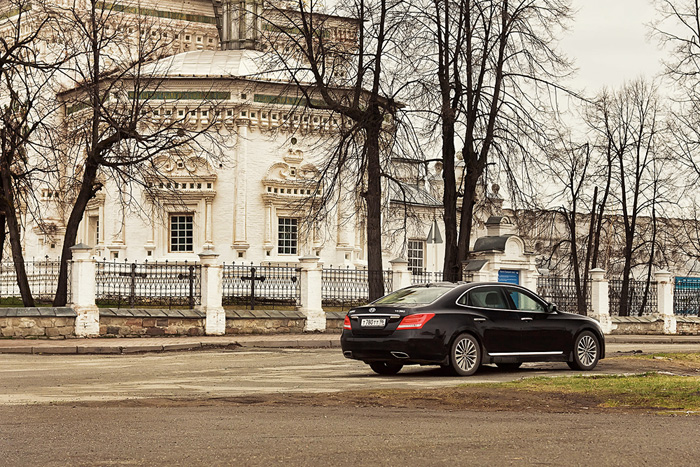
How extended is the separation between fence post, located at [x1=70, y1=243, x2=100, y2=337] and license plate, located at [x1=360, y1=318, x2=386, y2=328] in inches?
464

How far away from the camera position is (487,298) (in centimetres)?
1581

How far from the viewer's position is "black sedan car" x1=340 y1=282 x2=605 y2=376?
1473 cm

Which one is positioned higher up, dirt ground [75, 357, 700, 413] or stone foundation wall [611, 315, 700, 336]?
dirt ground [75, 357, 700, 413]

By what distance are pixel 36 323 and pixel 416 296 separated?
39.7 ft

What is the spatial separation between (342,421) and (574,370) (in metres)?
7.91

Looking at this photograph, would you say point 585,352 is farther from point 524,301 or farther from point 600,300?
point 600,300

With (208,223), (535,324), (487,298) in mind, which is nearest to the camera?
(487,298)

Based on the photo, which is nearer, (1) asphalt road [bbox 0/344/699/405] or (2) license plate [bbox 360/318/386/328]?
(1) asphalt road [bbox 0/344/699/405]

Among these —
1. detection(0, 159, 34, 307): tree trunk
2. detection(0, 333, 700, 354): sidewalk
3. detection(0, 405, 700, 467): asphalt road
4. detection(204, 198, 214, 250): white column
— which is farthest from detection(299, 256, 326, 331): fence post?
detection(0, 405, 700, 467): asphalt road

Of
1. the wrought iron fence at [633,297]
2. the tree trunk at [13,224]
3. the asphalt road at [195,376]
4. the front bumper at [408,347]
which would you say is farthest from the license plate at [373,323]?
the wrought iron fence at [633,297]

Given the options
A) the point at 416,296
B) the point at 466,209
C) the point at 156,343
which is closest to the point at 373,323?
the point at 416,296

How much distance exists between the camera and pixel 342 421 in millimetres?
9508

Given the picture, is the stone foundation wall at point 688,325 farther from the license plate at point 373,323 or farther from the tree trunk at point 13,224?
the license plate at point 373,323

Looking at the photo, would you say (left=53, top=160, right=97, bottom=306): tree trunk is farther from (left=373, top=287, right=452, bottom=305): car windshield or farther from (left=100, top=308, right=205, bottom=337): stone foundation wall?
(left=373, top=287, right=452, bottom=305): car windshield
